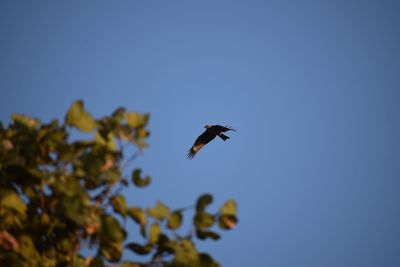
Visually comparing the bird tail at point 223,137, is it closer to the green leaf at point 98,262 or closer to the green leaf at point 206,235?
the green leaf at point 206,235

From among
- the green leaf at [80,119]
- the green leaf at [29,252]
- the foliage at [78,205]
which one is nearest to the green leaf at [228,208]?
the foliage at [78,205]

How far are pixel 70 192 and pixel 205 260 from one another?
83cm

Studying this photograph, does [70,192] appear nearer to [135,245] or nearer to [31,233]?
[31,233]

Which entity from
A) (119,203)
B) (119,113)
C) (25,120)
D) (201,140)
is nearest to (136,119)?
(119,113)

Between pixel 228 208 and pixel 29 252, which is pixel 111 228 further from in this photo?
pixel 228 208

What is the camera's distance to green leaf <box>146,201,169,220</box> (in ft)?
7.34

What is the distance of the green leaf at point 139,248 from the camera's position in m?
2.21

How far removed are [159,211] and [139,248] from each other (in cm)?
26

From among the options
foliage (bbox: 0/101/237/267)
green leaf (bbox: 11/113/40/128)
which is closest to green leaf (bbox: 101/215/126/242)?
foliage (bbox: 0/101/237/267)

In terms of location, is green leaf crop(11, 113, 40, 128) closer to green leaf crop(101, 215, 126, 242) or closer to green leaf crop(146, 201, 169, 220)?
green leaf crop(101, 215, 126, 242)

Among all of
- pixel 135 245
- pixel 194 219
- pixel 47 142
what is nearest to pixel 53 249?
pixel 135 245

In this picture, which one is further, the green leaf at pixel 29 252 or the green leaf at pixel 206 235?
the green leaf at pixel 206 235

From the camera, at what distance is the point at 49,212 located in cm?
224

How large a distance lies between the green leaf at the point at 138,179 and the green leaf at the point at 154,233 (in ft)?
0.85
